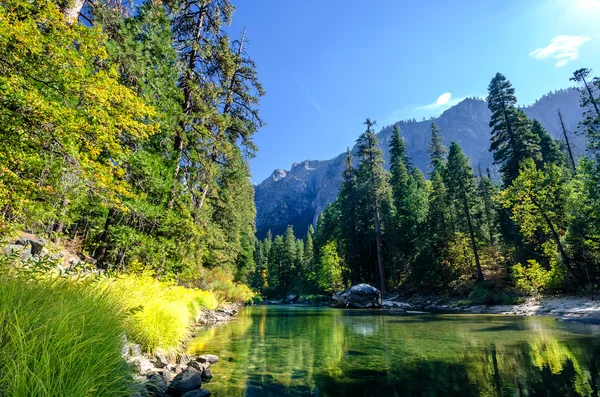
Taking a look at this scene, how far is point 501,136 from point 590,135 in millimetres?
15415

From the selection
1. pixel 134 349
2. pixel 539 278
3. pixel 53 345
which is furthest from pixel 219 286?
pixel 539 278

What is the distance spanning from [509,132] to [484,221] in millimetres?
10389

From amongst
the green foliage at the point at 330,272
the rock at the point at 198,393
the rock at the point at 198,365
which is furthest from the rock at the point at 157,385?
the green foliage at the point at 330,272

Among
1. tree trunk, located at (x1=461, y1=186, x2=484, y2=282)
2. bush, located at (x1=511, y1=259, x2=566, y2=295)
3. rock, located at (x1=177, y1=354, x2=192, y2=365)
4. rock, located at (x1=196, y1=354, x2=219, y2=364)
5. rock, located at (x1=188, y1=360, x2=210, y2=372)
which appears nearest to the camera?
rock, located at (x1=188, y1=360, x2=210, y2=372)

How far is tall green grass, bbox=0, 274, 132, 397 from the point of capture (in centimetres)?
243

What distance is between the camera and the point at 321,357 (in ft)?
27.6

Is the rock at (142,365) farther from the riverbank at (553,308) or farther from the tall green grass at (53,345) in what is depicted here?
the riverbank at (553,308)

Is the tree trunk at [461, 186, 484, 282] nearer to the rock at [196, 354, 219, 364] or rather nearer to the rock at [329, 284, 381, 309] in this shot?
the rock at [329, 284, 381, 309]

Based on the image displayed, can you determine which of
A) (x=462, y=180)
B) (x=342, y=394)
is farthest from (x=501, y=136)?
(x=342, y=394)

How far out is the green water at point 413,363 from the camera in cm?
561

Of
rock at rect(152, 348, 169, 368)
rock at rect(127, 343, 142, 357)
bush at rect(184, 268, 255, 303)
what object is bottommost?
rock at rect(152, 348, 169, 368)

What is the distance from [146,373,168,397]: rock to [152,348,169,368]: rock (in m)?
0.90

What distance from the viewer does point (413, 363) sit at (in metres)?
7.44

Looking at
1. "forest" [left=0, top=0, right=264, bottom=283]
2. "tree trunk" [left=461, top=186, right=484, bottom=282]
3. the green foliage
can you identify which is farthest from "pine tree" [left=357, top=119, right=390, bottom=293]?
"forest" [left=0, top=0, right=264, bottom=283]
